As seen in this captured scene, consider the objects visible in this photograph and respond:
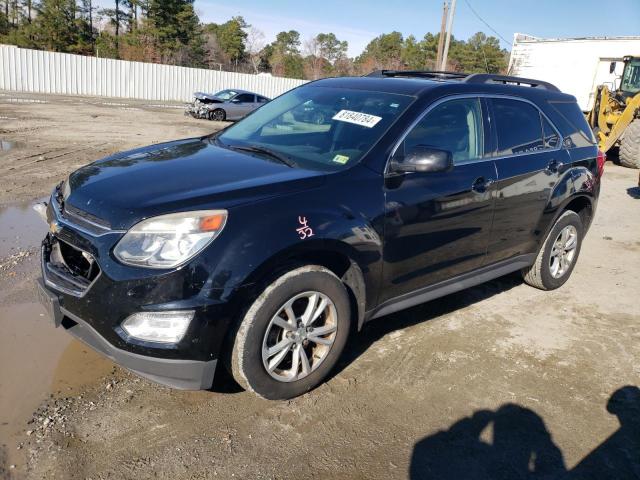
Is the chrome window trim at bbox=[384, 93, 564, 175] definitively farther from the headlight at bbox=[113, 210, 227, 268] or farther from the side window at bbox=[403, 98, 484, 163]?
the headlight at bbox=[113, 210, 227, 268]

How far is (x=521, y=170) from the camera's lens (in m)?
4.17

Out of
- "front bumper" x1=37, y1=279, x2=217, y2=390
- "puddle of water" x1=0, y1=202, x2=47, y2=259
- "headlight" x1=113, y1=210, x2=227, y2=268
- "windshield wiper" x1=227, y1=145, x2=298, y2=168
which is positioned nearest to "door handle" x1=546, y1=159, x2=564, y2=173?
"windshield wiper" x1=227, y1=145, x2=298, y2=168

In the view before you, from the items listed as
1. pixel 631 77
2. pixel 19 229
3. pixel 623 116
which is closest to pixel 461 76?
pixel 19 229

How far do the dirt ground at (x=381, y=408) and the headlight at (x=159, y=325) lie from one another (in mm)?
582

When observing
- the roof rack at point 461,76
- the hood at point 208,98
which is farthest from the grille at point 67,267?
the hood at point 208,98

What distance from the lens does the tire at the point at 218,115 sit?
2205 cm

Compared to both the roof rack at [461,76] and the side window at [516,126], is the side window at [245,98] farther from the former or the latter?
the side window at [516,126]

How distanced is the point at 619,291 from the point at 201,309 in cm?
452

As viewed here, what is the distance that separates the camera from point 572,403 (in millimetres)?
3330

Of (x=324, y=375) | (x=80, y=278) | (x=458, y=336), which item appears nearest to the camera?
(x=80, y=278)

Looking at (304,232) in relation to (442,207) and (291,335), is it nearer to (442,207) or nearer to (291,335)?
(291,335)

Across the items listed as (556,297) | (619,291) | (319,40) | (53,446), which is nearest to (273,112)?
(53,446)

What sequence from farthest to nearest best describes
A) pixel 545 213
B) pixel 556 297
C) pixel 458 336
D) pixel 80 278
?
pixel 556 297 < pixel 545 213 < pixel 458 336 < pixel 80 278

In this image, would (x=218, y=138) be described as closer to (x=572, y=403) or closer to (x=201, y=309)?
(x=201, y=309)
